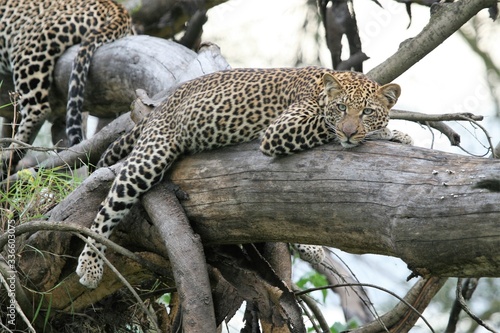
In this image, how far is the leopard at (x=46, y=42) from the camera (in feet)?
34.4

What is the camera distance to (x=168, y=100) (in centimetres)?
753

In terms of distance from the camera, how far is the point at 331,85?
6418mm

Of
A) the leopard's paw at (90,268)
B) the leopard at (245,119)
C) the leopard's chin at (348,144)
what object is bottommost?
the leopard's paw at (90,268)

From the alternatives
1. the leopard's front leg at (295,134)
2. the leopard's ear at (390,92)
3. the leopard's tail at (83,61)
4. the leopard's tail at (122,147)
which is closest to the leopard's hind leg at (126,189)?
the leopard's tail at (122,147)

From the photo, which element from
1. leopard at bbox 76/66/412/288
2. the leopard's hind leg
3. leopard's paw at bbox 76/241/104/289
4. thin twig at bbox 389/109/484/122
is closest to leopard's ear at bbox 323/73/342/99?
leopard at bbox 76/66/412/288

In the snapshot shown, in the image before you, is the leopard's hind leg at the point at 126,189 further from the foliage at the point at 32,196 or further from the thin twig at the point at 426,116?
the thin twig at the point at 426,116

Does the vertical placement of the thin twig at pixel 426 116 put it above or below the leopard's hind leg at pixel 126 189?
above

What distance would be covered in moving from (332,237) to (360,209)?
388 mm

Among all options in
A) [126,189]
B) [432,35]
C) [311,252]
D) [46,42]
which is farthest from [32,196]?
[432,35]

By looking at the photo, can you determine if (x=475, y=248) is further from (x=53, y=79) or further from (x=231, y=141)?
(x=53, y=79)

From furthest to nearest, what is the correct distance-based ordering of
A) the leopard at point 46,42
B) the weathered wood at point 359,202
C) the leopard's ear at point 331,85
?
the leopard at point 46,42
the leopard's ear at point 331,85
the weathered wood at point 359,202

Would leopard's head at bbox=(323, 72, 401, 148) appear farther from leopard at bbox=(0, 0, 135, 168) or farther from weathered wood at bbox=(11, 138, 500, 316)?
leopard at bbox=(0, 0, 135, 168)

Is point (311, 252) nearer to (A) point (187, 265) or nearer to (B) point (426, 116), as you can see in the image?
(B) point (426, 116)

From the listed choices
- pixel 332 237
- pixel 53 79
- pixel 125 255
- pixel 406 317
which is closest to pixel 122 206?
pixel 125 255
